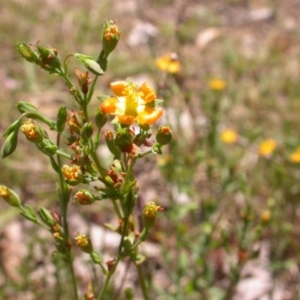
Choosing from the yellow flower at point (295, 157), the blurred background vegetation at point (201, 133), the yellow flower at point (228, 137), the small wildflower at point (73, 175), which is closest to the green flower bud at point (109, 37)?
the small wildflower at point (73, 175)

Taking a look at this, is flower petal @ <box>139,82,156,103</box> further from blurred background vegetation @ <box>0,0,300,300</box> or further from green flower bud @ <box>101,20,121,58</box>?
blurred background vegetation @ <box>0,0,300,300</box>

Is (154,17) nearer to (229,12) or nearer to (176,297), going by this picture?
(229,12)

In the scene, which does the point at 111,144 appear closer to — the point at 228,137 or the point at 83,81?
the point at 83,81

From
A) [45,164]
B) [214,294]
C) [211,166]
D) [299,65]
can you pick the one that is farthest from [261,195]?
[299,65]

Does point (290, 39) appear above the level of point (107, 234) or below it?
above

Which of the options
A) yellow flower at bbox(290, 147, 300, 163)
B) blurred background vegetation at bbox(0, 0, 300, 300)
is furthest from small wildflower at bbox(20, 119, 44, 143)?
yellow flower at bbox(290, 147, 300, 163)

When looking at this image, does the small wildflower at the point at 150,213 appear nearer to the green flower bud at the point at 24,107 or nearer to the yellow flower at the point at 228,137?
the green flower bud at the point at 24,107

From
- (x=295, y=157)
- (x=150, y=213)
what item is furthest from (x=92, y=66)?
(x=295, y=157)
